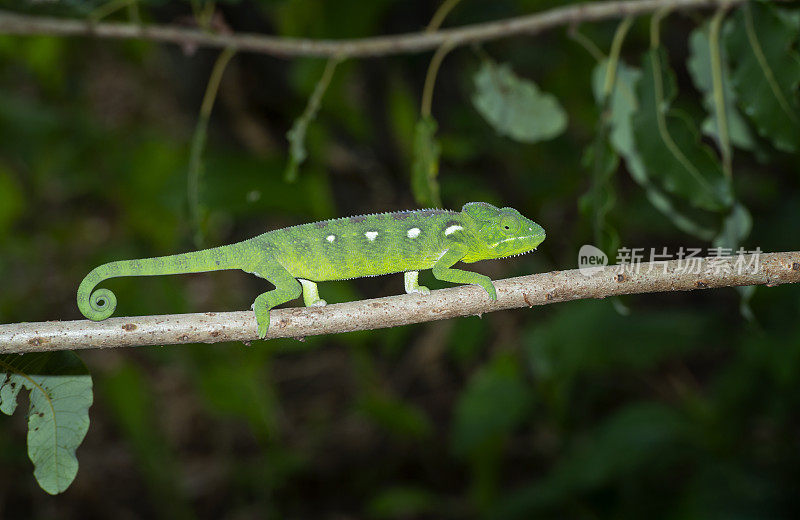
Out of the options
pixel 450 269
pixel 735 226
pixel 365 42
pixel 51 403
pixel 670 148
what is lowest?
pixel 51 403

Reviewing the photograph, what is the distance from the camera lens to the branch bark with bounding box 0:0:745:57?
109 inches

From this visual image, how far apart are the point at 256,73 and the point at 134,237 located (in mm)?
1913

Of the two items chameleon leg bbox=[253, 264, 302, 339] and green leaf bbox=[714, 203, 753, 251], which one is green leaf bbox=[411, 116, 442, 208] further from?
green leaf bbox=[714, 203, 753, 251]

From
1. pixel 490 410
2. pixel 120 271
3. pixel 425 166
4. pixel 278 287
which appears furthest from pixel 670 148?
pixel 490 410

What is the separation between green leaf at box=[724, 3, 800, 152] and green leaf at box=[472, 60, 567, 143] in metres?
0.77

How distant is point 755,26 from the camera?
2.76 metres

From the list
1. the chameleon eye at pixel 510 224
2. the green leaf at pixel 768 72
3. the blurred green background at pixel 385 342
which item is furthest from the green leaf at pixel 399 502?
the chameleon eye at pixel 510 224

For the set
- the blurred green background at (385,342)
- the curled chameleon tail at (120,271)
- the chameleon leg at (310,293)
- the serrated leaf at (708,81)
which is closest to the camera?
the curled chameleon tail at (120,271)

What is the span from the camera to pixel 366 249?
1566mm

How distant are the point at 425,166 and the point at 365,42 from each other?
761mm

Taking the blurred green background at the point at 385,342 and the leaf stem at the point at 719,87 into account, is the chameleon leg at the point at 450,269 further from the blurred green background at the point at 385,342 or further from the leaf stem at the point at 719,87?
the blurred green background at the point at 385,342

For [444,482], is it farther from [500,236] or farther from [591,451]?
[500,236]

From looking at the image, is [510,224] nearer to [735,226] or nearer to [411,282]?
[411,282]

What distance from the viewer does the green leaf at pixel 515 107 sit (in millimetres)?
3242
